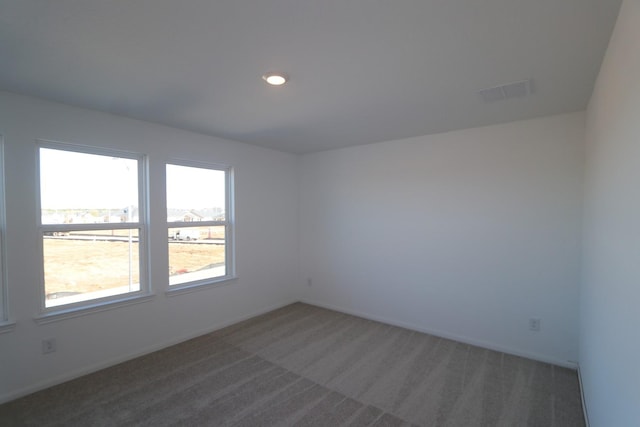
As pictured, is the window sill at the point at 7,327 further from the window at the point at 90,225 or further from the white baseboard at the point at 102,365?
the white baseboard at the point at 102,365

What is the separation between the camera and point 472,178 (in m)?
3.42

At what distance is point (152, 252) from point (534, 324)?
4.09 meters

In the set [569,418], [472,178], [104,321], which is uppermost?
[472,178]

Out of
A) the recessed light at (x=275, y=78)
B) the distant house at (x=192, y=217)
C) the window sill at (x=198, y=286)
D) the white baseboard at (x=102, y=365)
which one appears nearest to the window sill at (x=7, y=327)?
the white baseboard at (x=102, y=365)

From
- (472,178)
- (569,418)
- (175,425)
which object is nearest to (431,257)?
(472,178)

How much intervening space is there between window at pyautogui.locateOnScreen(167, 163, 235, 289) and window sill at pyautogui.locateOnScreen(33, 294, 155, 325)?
1.25 feet

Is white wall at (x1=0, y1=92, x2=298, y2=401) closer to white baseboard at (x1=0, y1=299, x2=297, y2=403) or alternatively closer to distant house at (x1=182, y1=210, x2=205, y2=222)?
white baseboard at (x1=0, y1=299, x2=297, y2=403)

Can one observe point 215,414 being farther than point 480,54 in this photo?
Yes

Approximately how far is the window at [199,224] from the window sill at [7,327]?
4.23 feet

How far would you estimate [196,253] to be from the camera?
3.79m

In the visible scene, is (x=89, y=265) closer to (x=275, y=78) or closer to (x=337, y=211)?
(x=275, y=78)

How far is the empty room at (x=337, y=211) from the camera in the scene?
5.04ft

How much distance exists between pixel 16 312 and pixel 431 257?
4.07 metres

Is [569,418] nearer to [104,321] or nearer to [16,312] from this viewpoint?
[104,321]
